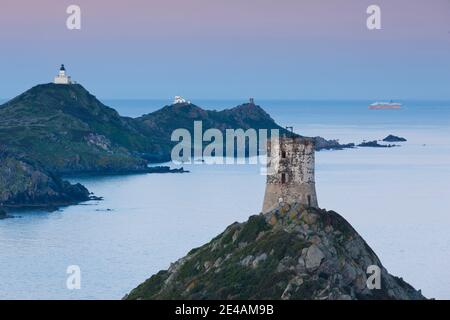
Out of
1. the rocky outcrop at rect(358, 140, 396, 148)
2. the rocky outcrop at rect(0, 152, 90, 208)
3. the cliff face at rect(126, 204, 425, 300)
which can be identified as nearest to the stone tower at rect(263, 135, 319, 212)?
the cliff face at rect(126, 204, 425, 300)

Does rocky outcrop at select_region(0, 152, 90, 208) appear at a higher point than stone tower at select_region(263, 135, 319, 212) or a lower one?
lower

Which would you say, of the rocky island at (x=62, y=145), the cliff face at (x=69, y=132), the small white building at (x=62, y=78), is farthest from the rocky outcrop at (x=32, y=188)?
the small white building at (x=62, y=78)

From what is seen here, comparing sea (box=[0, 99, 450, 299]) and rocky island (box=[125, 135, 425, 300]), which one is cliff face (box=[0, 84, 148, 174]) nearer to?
sea (box=[0, 99, 450, 299])

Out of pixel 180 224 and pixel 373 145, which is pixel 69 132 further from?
pixel 180 224

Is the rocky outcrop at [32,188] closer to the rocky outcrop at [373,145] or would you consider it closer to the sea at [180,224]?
the sea at [180,224]
